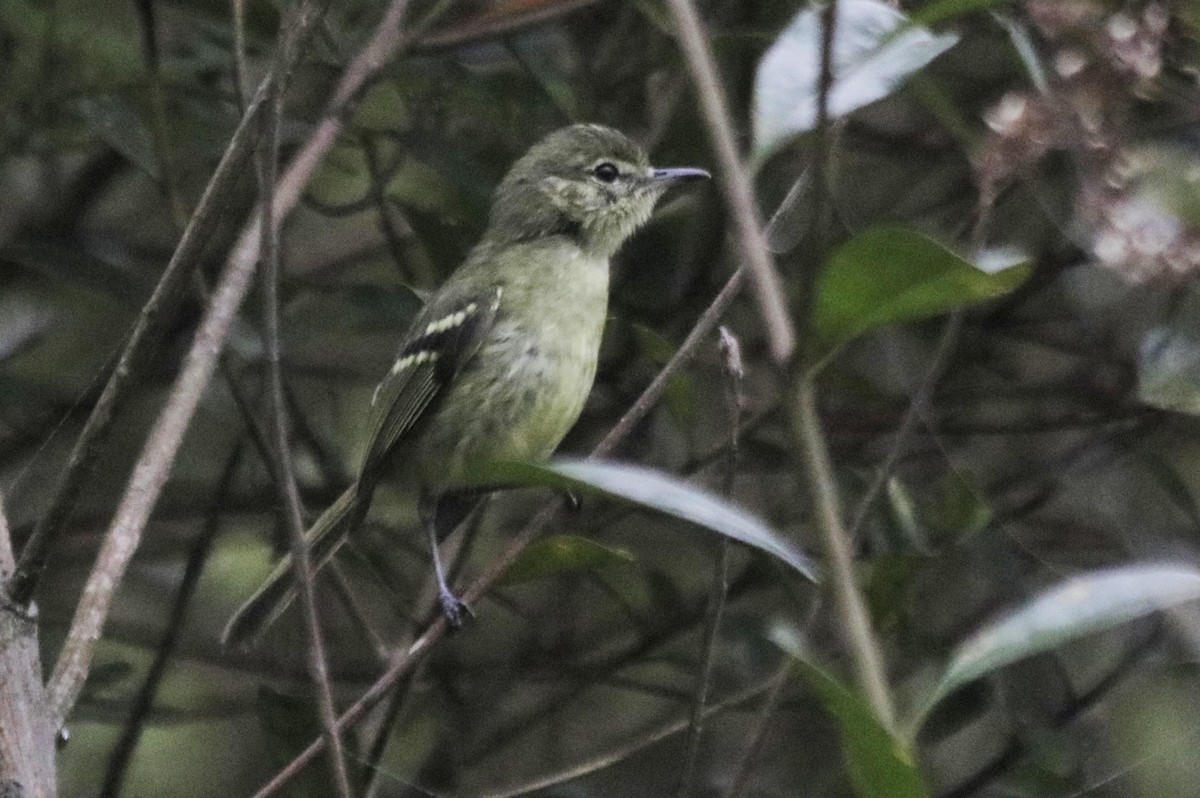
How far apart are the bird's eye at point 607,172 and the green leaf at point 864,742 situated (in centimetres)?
285

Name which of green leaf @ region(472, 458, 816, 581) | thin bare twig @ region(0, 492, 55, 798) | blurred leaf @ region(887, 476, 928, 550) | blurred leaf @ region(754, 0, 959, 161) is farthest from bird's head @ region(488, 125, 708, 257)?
green leaf @ region(472, 458, 816, 581)

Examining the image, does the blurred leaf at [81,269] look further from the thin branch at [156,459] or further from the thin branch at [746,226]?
the thin branch at [746,226]

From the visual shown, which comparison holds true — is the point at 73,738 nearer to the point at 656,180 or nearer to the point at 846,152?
the point at 656,180

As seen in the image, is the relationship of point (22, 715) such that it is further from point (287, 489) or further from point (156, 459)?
point (156, 459)

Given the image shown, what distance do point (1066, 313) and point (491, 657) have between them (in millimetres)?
1539

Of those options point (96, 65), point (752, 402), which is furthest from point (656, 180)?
point (96, 65)

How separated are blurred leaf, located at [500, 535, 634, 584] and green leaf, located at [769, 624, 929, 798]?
3.03ft

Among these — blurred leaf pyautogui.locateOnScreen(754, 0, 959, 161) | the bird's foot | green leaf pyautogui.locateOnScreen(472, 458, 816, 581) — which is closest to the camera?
green leaf pyautogui.locateOnScreen(472, 458, 816, 581)

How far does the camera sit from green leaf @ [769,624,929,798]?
3.80 feet

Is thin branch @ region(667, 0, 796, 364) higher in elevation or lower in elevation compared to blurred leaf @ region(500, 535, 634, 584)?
higher

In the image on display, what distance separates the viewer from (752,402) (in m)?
3.89

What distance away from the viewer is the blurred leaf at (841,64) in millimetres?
1478

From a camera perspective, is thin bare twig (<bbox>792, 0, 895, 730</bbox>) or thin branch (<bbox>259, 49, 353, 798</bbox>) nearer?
thin bare twig (<bbox>792, 0, 895, 730</bbox>)

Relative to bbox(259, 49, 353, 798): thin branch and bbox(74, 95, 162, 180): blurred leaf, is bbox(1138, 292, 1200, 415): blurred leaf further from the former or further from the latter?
bbox(74, 95, 162, 180): blurred leaf
